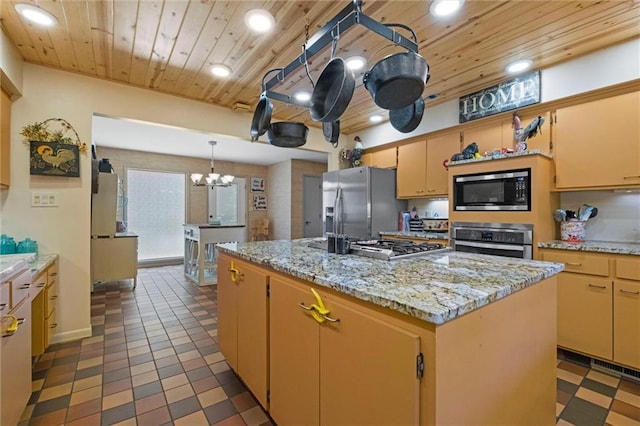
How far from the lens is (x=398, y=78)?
52.1 inches

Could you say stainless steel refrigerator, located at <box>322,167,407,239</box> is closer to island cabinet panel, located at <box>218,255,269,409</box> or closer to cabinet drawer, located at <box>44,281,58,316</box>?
island cabinet panel, located at <box>218,255,269,409</box>

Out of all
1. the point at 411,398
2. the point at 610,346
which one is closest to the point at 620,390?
the point at 610,346

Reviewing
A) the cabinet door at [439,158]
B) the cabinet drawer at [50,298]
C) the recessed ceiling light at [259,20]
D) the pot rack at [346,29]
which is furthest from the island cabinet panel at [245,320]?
the cabinet door at [439,158]

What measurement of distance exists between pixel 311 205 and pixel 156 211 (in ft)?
11.0

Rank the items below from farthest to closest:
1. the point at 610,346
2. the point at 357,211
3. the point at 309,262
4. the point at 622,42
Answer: the point at 357,211
the point at 622,42
the point at 610,346
the point at 309,262

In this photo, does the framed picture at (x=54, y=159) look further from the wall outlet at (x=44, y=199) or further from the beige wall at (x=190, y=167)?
the beige wall at (x=190, y=167)

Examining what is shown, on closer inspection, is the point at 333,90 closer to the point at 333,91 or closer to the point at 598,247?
the point at 333,91

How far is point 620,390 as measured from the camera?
6.15ft

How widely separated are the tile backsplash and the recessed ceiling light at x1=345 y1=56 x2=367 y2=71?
2198 mm

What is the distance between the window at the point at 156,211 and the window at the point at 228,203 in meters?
0.63

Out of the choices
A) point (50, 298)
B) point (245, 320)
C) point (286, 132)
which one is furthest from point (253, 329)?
point (50, 298)

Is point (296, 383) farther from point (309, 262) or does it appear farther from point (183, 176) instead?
point (183, 176)

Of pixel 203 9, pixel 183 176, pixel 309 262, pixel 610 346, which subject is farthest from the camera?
pixel 183 176

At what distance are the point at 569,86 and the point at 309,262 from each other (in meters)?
2.70
